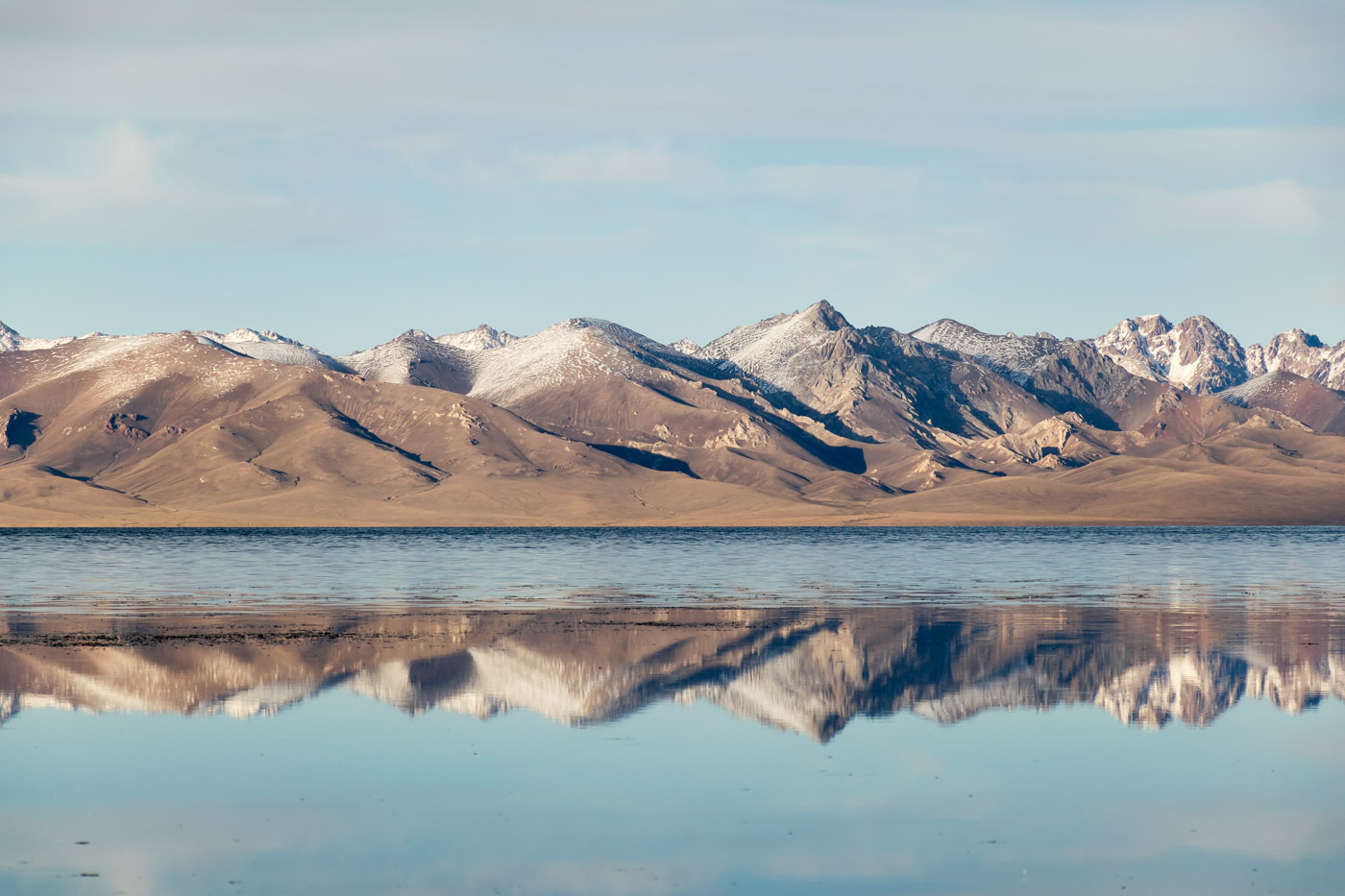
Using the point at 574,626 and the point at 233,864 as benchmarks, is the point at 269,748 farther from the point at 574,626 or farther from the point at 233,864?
the point at 574,626

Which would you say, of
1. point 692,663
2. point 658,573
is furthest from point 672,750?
point 658,573

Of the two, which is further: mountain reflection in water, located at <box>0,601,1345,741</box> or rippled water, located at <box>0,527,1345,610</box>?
rippled water, located at <box>0,527,1345,610</box>

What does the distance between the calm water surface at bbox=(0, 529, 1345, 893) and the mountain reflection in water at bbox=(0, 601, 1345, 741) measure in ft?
0.71

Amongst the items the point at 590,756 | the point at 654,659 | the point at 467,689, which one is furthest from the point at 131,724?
the point at 654,659

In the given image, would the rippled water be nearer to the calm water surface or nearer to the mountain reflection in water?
the calm water surface

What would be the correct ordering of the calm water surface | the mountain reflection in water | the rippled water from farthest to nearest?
the rippled water, the mountain reflection in water, the calm water surface

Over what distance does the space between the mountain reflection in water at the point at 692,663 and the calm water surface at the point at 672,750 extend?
216 mm

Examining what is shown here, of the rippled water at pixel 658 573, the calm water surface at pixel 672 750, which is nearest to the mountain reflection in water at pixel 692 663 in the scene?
the calm water surface at pixel 672 750

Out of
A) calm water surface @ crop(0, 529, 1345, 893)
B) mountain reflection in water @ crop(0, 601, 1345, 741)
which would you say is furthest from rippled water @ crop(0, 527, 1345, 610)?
mountain reflection in water @ crop(0, 601, 1345, 741)

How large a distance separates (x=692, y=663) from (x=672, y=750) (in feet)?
46.3

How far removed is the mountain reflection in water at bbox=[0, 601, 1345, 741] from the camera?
3766 cm

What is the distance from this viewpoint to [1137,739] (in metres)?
32.6

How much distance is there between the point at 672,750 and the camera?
31.3 metres

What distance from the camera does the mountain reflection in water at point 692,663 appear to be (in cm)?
3766
